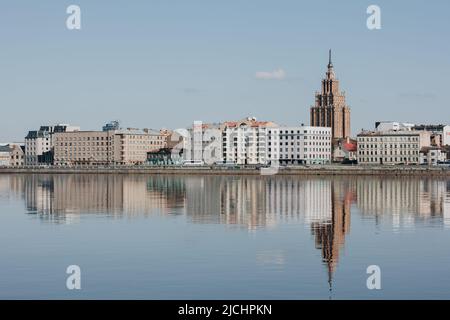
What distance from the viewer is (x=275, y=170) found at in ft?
568

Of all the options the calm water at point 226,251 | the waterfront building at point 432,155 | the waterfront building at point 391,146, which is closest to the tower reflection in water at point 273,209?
the calm water at point 226,251

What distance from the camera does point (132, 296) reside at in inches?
1136

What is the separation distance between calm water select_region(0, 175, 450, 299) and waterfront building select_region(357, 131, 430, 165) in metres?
126

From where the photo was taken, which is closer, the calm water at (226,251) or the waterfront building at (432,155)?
the calm water at (226,251)

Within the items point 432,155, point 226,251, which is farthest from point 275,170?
point 226,251

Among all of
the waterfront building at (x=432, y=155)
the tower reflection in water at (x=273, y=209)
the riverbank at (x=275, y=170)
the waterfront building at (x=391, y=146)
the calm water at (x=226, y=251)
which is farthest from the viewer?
the waterfront building at (x=391, y=146)

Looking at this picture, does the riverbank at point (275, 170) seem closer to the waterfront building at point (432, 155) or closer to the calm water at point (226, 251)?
the waterfront building at point (432, 155)

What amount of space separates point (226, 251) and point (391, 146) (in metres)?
157

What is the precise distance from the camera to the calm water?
99.1ft

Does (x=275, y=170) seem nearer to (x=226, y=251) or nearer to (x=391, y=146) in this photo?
(x=391, y=146)

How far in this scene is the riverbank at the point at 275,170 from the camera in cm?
15781

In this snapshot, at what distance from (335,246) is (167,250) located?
24.3ft

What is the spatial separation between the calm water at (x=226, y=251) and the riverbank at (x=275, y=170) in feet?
301
